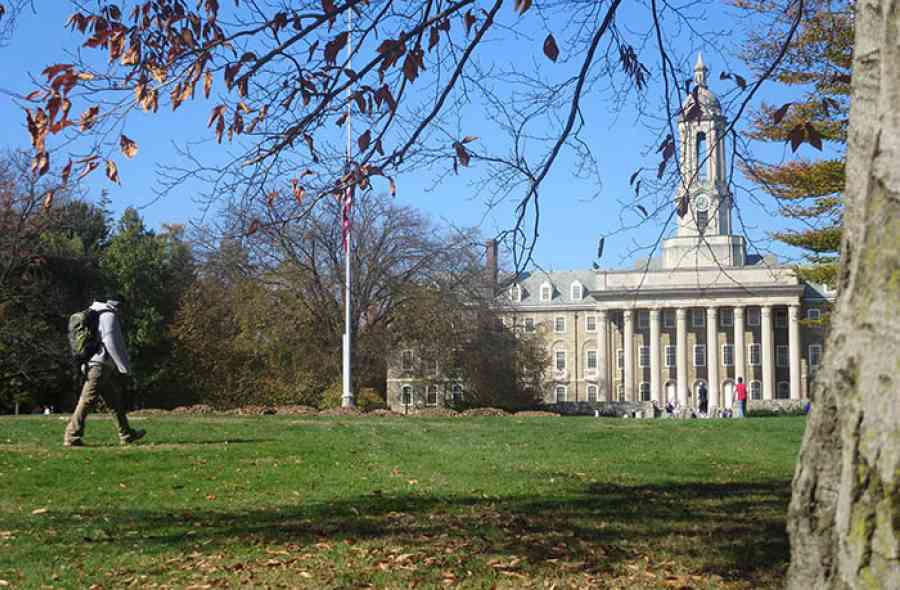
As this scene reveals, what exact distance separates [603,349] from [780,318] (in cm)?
1562

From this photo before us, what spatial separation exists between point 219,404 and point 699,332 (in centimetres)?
5690

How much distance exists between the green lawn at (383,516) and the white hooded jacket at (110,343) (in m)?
1.04

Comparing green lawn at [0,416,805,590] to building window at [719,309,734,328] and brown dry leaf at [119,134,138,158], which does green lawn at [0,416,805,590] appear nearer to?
brown dry leaf at [119,134,138,158]

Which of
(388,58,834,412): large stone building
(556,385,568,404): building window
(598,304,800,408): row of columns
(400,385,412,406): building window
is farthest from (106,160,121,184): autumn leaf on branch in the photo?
(556,385,568,404): building window

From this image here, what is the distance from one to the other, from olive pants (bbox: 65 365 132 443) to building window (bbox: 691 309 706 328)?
7962 cm

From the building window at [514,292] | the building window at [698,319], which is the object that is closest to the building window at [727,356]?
the building window at [698,319]

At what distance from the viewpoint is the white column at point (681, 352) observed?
84.9 m

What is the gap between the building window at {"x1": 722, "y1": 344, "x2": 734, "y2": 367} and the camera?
282 ft

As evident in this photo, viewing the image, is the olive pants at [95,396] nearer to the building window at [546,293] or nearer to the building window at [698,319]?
the building window at [698,319]

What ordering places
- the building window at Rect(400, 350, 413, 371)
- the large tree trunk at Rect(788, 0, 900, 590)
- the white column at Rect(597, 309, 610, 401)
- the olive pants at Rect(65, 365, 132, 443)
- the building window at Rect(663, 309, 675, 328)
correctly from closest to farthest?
1. the large tree trunk at Rect(788, 0, 900, 590)
2. the olive pants at Rect(65, 365, 132, 443)
3. the building window at Rect(400, 350, 413, 371)
4. the building window at Rect(663, 309, 675, 328)
5. the white column at Rect(597, 309, 610, 401)

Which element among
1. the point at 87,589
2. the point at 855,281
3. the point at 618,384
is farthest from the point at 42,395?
the point at 618,384

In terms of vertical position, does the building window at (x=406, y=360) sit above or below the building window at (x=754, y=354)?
below

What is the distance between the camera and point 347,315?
32.4 metres

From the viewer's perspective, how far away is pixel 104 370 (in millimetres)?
11609
